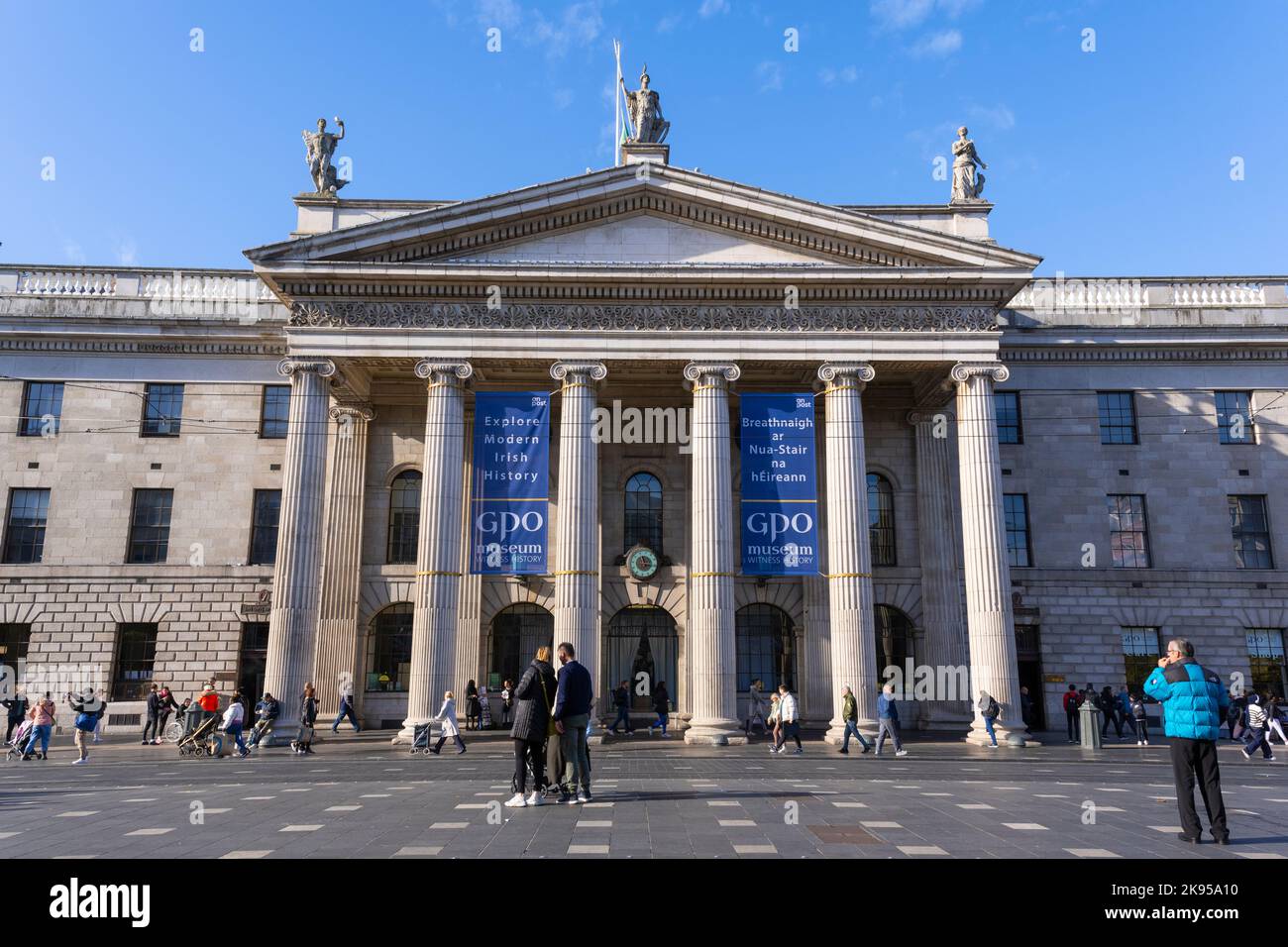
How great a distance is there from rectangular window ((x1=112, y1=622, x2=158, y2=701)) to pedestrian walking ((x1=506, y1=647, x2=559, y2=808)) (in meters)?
22.8

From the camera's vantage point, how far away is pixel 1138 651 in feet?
103

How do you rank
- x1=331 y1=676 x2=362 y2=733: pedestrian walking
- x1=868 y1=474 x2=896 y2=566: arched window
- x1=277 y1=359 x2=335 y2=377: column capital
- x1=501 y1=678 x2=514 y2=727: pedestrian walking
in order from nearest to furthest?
1. x1=277 y1=359 x2=335 y2=377: column capital
2. x1=331 y1=676 x2=362 y2=733: pedestrian walking
3. x1=501 y1=678 x2=514 y2=727: pedestrian walking
4. x1=868 y1=474 x2=896 y2=566: arched window

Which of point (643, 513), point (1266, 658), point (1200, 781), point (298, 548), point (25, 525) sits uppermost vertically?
point (643, 513)

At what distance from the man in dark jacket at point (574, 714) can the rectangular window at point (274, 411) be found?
2261cm

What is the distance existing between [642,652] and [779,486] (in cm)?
836

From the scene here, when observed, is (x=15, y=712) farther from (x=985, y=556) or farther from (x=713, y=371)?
(x=985, y=556)

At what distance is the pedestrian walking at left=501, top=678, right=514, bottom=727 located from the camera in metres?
28.4

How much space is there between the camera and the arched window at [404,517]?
3111 cm

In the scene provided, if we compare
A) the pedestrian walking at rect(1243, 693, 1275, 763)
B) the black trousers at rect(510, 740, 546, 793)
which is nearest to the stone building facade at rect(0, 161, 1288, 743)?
the pedestrian walking at rect(1243, 693, 1275, 763)

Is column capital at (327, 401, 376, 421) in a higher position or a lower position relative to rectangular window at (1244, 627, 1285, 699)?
higher

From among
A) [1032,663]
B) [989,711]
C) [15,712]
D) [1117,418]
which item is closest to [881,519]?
[1032,663]

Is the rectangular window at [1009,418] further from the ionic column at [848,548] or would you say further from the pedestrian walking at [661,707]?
the pedestrian walking at [661,707]

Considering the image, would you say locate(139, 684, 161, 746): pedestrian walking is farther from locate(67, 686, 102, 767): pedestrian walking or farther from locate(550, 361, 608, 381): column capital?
locate(550, 361, 608, 381): column capital
